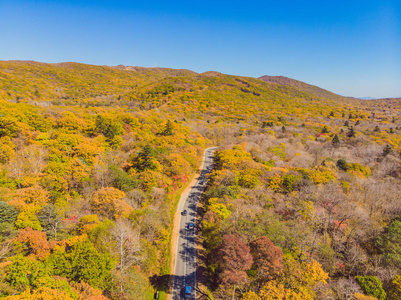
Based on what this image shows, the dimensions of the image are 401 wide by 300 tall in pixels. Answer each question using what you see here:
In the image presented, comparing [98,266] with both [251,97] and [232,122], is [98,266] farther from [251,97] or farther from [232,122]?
[251,97]

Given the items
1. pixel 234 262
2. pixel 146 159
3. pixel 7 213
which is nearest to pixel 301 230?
pixel 234 262

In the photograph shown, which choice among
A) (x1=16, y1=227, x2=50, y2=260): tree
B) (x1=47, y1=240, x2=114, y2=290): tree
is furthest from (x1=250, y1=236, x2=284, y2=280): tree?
(x1=16, y1=227, x2=50, y2=260): tree

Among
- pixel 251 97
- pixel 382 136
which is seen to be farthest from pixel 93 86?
pixel 382 136

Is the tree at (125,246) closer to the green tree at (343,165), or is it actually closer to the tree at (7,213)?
the tree at (7,213)

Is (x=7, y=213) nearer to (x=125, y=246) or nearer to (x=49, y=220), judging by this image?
(x=49, y=220)

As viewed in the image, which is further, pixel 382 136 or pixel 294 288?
Result: pixel 382 136

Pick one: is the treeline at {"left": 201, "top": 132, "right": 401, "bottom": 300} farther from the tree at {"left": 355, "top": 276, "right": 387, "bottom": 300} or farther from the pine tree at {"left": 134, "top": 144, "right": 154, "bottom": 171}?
the pine tree at {"left": 134, "top": 144, "right": 154, "bottom": 171}

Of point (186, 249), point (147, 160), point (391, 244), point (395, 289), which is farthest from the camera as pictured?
point (147, 160)
